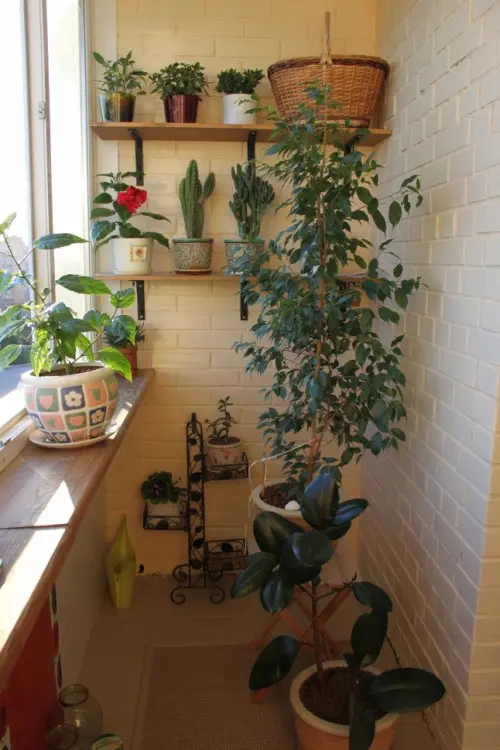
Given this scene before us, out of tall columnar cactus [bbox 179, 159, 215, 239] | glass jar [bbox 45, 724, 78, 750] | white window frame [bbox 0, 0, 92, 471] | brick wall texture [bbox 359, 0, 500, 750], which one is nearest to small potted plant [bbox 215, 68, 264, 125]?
tall columnar cactus [bbox 179, 159, 215, 239]

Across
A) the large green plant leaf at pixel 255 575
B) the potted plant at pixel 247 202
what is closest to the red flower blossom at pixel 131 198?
the potted plant at pixel 247 202

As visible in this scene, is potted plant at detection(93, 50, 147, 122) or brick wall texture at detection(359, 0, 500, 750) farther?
potted plant at detection(93, 50, 147, 122)

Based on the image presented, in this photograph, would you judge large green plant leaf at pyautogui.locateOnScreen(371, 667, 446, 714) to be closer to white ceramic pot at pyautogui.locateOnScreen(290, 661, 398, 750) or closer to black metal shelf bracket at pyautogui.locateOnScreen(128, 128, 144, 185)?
white ceramic pot at pyautogui.locateOnScreen(290, 661, 398, 750)

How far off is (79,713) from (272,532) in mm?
707

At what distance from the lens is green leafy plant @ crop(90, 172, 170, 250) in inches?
91.4

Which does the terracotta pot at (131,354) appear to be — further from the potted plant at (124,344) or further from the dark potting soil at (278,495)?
the dark potting soil at (278,495)

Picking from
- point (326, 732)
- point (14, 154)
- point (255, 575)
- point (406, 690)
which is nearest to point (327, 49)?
point (14, 154)

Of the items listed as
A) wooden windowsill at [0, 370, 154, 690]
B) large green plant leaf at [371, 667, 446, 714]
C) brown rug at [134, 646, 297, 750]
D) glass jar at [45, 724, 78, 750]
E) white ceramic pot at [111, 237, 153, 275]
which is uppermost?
white ceramic pot at [111, 237, 153, 275]

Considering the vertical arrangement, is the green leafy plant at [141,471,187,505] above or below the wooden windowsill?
below

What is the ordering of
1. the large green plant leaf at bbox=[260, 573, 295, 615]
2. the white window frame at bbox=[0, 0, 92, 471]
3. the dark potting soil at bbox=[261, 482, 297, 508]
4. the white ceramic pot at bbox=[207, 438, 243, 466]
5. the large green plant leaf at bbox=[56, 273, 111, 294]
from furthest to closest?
the white ceramic pot at bbox=[207, 438, 243, 466], the dark potting soil at bbox=[261, 482, 297, 508], the white window frame at bbox=[0, 0, 92, 471], the large green plant leaf at bbox=[56, 273, 111, 294], the large green plant leaf at bbox=[260, 573, 295, 615]

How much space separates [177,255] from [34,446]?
1.03 metres

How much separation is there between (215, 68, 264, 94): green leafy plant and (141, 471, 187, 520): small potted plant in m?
1.50

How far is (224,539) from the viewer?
110 inches

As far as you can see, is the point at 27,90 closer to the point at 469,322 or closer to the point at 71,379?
the point at 71,379
